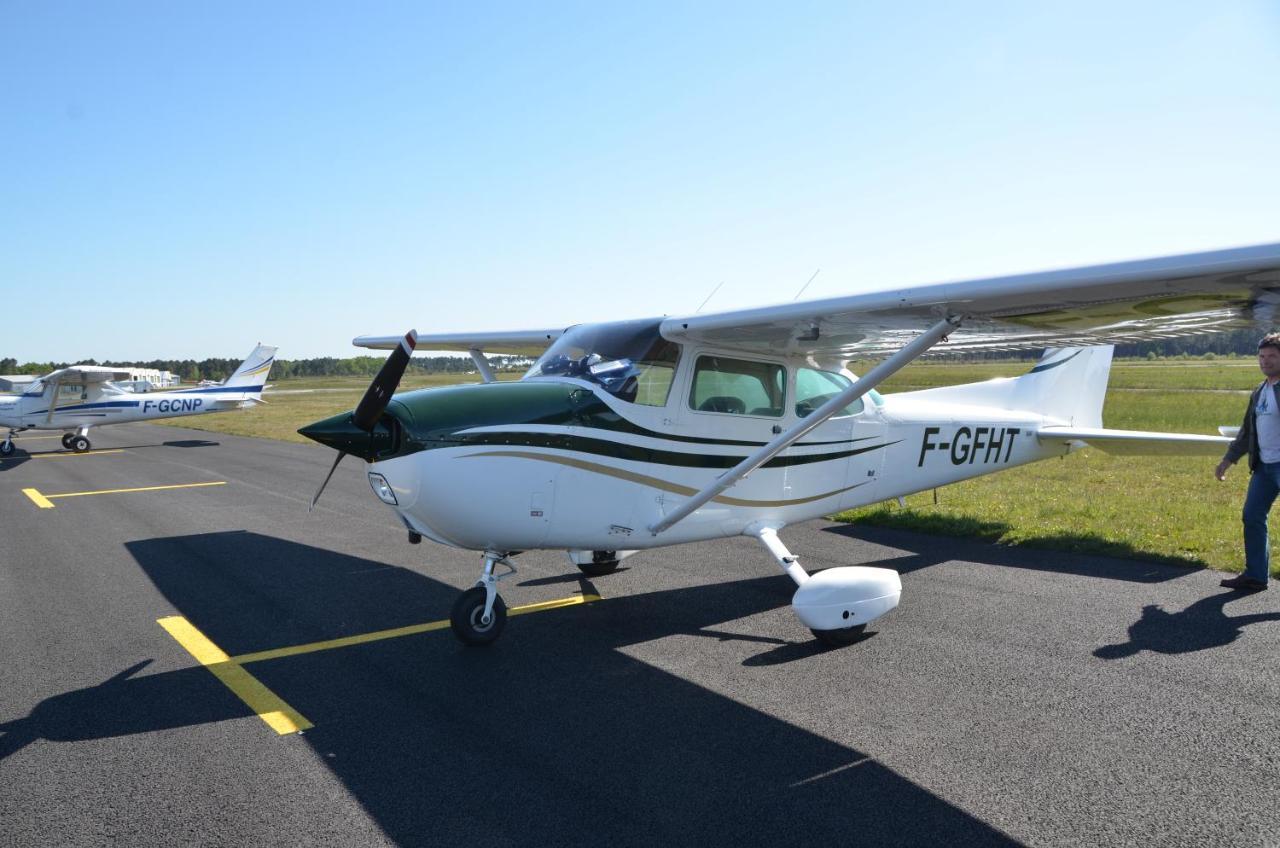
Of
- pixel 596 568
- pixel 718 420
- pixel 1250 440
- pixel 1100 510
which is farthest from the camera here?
pixel 1100 510

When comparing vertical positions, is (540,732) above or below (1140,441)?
below

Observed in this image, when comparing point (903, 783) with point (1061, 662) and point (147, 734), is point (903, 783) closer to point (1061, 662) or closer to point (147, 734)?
point (1061, 662)

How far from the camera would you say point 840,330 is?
5.26 m

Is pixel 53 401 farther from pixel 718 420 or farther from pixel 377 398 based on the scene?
pixel 718 420

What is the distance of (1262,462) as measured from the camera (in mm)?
5613

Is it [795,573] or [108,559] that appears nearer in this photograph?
[795,573]

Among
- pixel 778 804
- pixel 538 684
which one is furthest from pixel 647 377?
pixel 778 804

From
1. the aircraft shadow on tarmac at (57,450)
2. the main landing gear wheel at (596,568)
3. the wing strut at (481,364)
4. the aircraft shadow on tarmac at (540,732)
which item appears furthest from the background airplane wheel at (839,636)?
the aircraft shadow on tarmac at (57,450)

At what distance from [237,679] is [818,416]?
3.75 meters

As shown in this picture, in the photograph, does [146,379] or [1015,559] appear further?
[146,379]

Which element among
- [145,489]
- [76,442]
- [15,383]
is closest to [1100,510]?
[145,489]

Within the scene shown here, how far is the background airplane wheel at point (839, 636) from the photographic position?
477 cm

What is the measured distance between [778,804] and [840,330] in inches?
125

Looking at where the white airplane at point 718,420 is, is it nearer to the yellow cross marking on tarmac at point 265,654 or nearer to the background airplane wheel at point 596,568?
the background airplane wheel at point 596,568
